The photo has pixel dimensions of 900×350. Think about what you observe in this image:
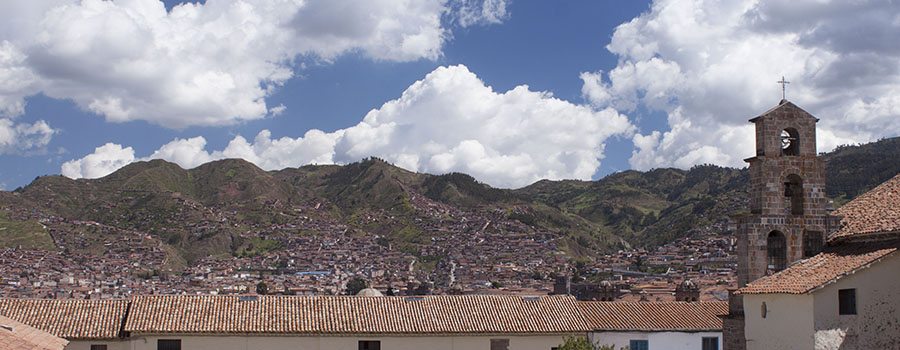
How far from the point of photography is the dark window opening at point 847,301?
597 inches

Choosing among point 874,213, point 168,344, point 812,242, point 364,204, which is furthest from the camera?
point 364,204

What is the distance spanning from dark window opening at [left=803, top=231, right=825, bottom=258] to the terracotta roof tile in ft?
1.05

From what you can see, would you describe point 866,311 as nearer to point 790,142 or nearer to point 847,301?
point 847,301

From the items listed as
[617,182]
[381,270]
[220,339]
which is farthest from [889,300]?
[617,182]

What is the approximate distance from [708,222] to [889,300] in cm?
9836

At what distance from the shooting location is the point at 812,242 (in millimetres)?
17844

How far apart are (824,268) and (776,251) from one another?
2323 mm

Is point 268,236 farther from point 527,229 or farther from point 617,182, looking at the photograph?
point 617,182

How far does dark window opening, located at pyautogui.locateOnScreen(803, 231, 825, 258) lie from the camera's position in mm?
17766

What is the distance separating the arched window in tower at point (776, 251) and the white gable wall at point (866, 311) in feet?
9.48

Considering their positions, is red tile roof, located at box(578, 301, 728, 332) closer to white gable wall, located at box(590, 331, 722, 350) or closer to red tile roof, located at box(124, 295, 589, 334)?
white gable wall, located at box(590, 331, 722, 350)

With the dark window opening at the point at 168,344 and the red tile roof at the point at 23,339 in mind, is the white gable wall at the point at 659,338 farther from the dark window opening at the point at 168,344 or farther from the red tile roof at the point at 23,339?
the red tile roof at the point at 23,339

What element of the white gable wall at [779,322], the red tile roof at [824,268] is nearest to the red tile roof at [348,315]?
the white gable wall at [779,322]

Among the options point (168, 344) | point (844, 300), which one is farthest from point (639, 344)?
point (168, 344)
